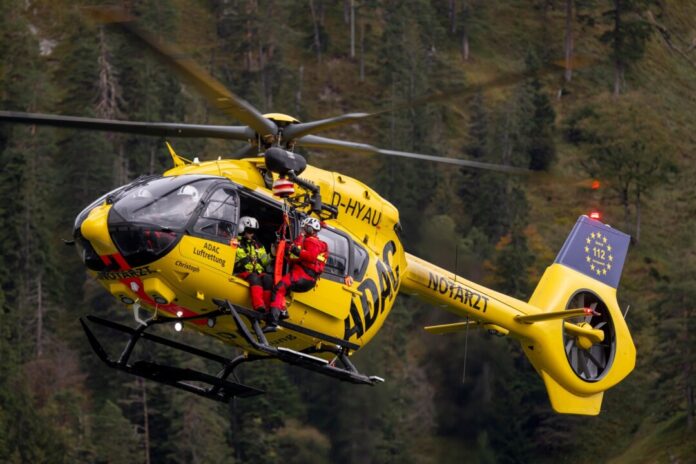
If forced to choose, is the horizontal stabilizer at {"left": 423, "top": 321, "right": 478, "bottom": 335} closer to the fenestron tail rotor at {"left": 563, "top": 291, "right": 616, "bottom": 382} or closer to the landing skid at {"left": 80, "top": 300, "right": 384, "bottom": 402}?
the fenestron tail rotor at {"left": 563, "top": 291, "right": 616, "bottom": 382}

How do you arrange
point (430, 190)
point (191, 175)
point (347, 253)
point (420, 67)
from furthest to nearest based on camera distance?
point (420, 67), point (430, 190), point (347, 253), point (191, 175)

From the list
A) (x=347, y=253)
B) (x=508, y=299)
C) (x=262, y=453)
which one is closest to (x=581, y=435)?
(x=262, y=453)

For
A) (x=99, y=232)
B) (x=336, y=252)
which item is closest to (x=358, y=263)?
(x=336, y=252)

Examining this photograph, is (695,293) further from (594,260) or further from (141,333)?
(141,333)

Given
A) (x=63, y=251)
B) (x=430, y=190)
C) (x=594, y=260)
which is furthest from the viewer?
(x=430, y=190)

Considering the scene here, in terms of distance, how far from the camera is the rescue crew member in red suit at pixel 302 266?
71.9 ft

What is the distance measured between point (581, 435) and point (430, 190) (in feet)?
79.9

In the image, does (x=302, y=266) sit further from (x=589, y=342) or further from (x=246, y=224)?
(x=589, y=342)

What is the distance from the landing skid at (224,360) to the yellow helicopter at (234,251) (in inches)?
0.9

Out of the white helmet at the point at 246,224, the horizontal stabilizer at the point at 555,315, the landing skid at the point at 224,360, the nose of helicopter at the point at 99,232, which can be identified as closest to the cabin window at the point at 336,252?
the landing skid at the point at 224,360

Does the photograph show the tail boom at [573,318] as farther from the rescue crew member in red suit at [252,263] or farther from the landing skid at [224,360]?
the rescue crew member in red suit at [252,263]

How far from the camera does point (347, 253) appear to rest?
23438mm

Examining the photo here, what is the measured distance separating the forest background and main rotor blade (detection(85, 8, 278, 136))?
8.68 meters

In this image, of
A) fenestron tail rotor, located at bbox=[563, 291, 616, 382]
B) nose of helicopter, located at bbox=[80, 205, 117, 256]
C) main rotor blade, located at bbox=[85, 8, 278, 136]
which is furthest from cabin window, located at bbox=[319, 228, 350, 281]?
fenestron tail rotor, located at bbox=[563, 291, 616, 382]
